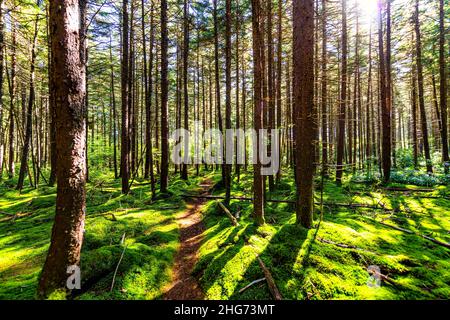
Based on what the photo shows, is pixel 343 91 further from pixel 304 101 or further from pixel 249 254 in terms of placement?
pixel 249 254

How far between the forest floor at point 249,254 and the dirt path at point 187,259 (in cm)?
3

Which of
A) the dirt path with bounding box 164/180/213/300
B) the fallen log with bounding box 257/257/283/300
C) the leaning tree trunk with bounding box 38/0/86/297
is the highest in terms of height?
the leaning tree trunk with bounding box 38/0/86/297

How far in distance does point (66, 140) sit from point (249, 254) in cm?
407

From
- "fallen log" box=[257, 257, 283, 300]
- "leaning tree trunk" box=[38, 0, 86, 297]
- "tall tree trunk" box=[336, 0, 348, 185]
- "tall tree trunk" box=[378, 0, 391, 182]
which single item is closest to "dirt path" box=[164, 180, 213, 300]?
"fallen log" box=[257, 257, 283, 300]

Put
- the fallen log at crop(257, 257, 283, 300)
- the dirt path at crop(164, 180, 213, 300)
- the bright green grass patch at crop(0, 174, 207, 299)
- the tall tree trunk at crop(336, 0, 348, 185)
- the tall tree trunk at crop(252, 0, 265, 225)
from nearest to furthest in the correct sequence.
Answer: the fallen log at crop(257, 257, 283, 300) → the bright green grass patch at crop(0, 174, 207, 299) → the dirt path at crop(164, 180, 213, 300) → the tall tree trunk at crop(252, 0, 265, 225) → the tall tree trunk at crop(336, 0, 348, 185)

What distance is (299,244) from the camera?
4.76 meters

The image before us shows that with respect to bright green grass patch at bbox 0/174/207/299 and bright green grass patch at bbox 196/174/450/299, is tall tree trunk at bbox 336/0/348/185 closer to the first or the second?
bright green grass patch at bbox 196/174/450/299

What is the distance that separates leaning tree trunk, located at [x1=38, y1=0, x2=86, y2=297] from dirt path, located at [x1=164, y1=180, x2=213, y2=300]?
1.96 m

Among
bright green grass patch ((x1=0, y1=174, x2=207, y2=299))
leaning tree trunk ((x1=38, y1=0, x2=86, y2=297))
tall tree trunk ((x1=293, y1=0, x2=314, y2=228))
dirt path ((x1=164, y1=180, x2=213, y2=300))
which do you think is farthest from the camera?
tall tree trunk ((x1=293, y1=0, x2=314, y2=228))

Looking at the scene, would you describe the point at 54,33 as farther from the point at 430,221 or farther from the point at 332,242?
the point at 430,221

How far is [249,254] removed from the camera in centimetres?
466

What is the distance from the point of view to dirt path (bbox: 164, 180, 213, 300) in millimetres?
4152

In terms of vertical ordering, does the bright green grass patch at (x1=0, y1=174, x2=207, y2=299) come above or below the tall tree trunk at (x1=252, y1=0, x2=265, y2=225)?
below
